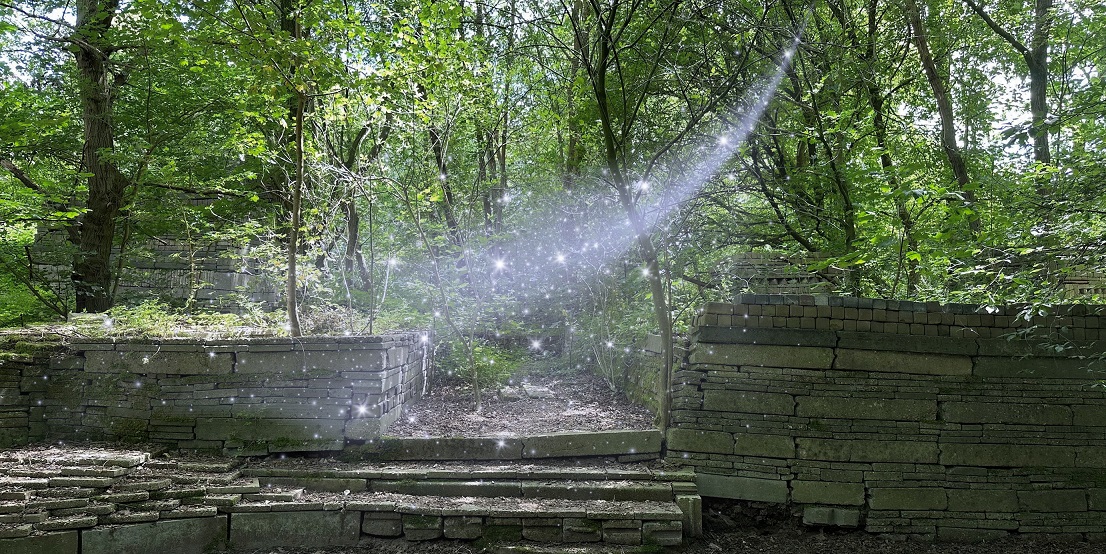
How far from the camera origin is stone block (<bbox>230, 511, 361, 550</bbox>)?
4461 mm

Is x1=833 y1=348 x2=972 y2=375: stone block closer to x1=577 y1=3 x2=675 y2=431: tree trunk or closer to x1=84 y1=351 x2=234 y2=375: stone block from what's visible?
x1=577 y1=3 x2=675 y2=431: tree trunk

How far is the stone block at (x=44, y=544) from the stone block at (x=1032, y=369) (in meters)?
7.08

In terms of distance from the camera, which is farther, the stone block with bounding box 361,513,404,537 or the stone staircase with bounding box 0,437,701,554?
the stone block with bounding box 361,513,404,537

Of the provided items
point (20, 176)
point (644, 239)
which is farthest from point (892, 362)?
point (20, 176)

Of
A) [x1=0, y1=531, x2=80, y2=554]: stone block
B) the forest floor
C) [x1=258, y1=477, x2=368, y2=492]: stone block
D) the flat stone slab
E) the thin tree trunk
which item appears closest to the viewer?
[x1=0, y1=531, x2=80, y2=554]: stone block

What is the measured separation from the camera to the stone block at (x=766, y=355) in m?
5.00

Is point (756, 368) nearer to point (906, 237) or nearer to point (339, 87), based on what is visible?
point (906, 237)

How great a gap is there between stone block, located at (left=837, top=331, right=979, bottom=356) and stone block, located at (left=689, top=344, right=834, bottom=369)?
18cm

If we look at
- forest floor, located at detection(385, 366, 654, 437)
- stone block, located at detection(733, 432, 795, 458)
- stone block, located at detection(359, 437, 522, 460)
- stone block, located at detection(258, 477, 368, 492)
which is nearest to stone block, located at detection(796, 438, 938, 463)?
stone block, located at detection(733, 432, 795, 458)

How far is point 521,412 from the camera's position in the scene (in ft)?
21.1

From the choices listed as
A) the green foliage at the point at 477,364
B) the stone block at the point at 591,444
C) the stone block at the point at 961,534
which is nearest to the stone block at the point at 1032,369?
the stone block at the point at 961,534

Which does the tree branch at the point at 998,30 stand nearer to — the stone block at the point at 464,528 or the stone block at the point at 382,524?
the stone block at the point at 464,528

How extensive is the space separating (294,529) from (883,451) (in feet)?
15.6

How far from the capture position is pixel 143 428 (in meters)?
5.22
